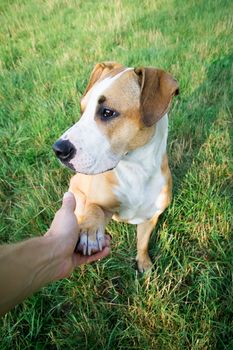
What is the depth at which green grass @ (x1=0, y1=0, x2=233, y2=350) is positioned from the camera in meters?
2.55

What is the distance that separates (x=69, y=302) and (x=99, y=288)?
0.78 feet

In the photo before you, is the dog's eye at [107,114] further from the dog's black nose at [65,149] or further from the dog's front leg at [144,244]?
the dog's front leg at [144,244]

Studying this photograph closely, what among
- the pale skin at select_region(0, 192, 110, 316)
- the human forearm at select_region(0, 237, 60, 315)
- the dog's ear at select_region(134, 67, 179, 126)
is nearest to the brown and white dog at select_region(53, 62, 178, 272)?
the dog's ear at select_region(134, 67, 179, 126)

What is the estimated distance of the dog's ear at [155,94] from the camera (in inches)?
94.5

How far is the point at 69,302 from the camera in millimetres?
2768

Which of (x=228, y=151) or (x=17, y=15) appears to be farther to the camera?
(x=17, y=15)

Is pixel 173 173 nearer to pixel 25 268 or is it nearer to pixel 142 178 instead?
pixel 142 178

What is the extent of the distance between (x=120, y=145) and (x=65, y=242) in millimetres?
703

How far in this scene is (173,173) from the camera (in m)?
3.83

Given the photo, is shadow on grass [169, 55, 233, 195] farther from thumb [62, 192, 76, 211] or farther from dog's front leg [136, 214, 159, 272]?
thumb [62, 192, 76, 211]

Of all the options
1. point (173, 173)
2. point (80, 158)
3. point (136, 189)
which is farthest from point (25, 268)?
point (173, 173)

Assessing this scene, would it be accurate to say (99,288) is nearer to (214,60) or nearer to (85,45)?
(214,60)

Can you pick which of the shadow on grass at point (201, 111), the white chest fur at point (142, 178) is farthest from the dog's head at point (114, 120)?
the shadow on grass at point (201, 111)

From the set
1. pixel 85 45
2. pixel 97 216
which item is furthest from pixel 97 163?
pixel 85 45
